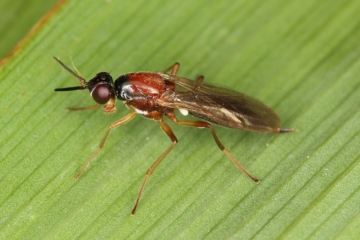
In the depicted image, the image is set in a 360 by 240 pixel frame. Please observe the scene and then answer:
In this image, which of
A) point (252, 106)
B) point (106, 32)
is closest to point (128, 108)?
point (106, 32)

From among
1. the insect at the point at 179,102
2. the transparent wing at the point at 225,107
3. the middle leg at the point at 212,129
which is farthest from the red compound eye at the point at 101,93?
the middle leg at the point at 212,129

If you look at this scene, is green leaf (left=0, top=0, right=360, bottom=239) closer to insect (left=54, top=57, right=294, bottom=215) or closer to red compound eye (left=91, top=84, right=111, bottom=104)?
insect (left=54, top=57, right=294, bottom=215)

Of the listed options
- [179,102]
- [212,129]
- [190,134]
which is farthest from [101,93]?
[212,129]

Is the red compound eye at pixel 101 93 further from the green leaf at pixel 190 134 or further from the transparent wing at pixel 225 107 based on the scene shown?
the transparent wing at pixel 225 107

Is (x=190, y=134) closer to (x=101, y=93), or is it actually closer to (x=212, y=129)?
(x=212, y=129)

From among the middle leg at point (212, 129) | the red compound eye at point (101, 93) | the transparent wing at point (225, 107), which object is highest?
the red compound eye at point (101, 93)

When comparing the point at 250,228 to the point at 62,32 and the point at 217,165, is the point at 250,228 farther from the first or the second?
the point at 62,32
